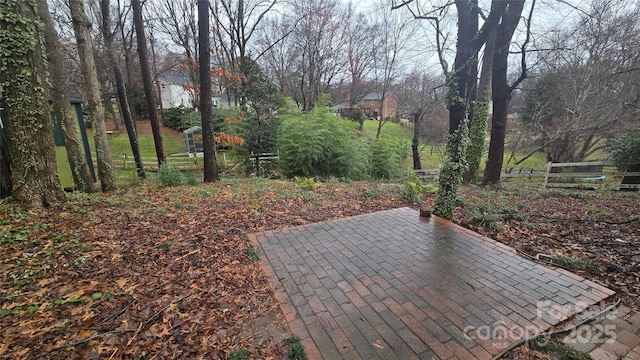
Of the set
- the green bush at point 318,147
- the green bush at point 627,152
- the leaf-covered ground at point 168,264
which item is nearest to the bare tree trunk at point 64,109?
the leaf-covered ground at point 168,264

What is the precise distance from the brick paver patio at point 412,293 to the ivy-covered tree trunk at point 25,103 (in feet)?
9.76

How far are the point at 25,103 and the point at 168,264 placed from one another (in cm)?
284

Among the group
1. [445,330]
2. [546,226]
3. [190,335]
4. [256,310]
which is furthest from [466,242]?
[190,335]

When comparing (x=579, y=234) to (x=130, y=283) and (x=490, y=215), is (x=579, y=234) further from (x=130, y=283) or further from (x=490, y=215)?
(x=130, y=283)

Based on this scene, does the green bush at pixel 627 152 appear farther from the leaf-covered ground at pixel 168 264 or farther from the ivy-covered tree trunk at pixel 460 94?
the ivy-covered tree trunk at pixel 460 94

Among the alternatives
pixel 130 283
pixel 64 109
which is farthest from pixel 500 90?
pixel 64 109

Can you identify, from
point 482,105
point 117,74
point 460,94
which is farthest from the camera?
point 117,74

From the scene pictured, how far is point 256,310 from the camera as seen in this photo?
2213 millimetres

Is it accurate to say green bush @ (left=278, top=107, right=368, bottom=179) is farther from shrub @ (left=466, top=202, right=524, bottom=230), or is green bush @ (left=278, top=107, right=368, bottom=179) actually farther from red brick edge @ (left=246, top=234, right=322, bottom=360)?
red brick edge @ (left=246, top=234, right=322, bottom=360)

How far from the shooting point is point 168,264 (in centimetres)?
277

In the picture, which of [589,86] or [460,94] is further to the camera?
[589,86]

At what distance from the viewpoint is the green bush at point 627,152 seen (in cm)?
758

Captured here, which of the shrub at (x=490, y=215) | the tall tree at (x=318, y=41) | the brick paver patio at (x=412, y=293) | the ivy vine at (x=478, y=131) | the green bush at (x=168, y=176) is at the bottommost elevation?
the brick paver patio at (x=412, y=293)

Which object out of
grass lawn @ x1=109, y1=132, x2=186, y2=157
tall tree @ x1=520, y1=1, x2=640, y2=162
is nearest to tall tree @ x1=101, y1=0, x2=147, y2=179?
grass lawn @ x1=109, y1=132, x2=186, y2=157
